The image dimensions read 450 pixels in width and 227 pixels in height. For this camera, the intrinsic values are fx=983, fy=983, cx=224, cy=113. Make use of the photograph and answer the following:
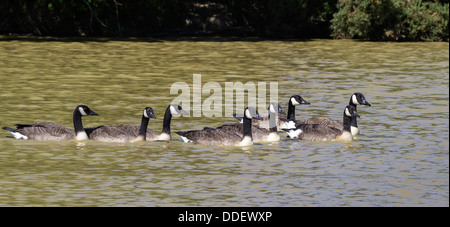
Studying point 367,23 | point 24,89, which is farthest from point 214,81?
point 367,23

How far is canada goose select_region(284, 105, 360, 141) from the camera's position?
18.5 m

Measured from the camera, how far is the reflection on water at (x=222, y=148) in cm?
1398

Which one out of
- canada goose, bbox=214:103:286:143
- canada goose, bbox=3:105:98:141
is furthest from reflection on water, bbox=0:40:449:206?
canada goose, bbox=214:103:286:143

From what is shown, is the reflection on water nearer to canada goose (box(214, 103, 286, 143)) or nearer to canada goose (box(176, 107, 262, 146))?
canada goose (box(176, 107, 262, 146))

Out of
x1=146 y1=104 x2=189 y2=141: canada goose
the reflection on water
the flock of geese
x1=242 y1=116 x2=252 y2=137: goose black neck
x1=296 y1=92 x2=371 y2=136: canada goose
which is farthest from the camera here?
x1=296 y1=92 x2=371 y2=136: canada goose

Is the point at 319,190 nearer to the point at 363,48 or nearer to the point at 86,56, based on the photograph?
the point at 86,56

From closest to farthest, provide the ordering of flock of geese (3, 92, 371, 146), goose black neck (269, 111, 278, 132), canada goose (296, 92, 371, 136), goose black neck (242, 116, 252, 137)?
1. goose black neck (242, 116, 252, 137)
2. flock of geese (3, 92, 371, 146)
3. goose black neck (269, 111, 278, 132)
4. canada goose (296, 92, 371, 136)

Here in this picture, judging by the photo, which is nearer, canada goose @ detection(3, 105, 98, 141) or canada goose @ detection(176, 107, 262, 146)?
canada goose @ detection(176, 107, 262, 146)

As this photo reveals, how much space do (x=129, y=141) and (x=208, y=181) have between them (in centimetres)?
370

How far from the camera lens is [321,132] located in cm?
1852

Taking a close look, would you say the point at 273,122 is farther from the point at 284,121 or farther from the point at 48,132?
the point at 48,132

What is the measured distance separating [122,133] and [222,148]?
189 cm

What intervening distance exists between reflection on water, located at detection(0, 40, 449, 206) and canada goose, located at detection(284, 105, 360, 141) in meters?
0.19

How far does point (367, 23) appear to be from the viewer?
43.2 metres
